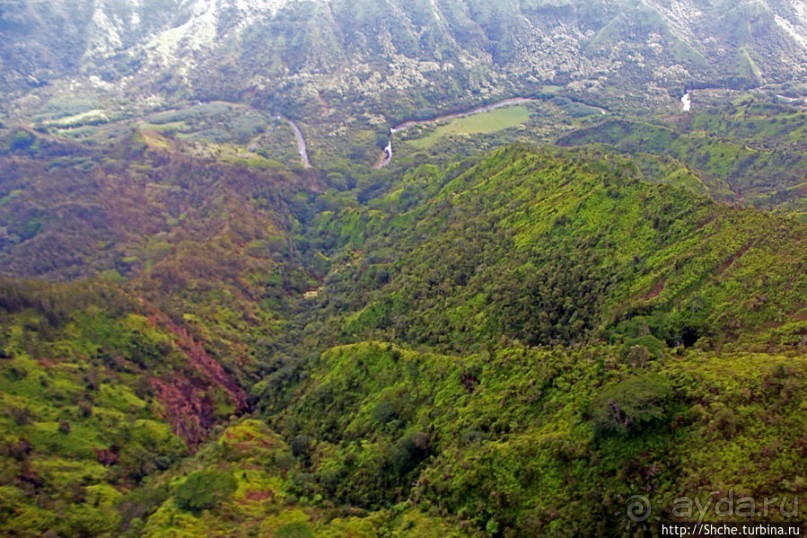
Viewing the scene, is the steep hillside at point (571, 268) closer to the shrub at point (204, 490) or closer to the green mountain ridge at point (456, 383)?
the green mountain ridge at point (456, 383)

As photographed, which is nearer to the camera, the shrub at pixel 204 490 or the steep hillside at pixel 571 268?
the shrub at pixel 204 490

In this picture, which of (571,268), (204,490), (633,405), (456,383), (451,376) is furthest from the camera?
(571,268)

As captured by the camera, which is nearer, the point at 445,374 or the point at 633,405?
the point at 633,405

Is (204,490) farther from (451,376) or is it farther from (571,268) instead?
(571,268)

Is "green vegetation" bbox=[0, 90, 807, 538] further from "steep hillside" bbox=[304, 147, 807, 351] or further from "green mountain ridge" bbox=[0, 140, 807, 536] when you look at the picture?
"steep hillside" bbox=[304, 147, 807, 351]

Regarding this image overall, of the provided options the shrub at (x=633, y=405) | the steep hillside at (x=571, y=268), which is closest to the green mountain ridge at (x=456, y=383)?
the shrub at (x=633, y=405)

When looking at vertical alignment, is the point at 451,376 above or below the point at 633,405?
below

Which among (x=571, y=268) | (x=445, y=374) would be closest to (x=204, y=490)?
(x=445, y=374)

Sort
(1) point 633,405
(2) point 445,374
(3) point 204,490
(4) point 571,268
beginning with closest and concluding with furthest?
(1) point 633,405
(3) point 204,490
(2) point 445,374
(4) point 571,268

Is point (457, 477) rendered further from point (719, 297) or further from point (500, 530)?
point (719, 297)

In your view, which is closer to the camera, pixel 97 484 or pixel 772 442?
pixel 772 442

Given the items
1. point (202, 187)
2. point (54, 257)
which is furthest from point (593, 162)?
point (54, 257)
